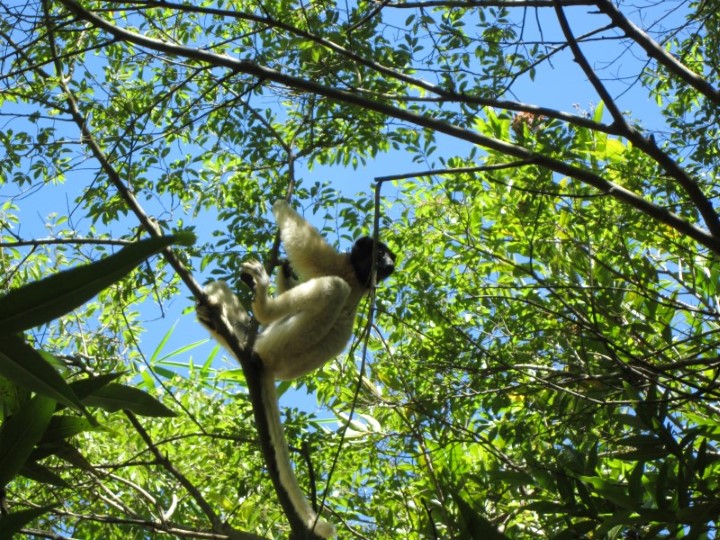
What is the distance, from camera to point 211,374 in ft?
33.9

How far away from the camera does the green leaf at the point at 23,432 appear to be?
164 centimetres

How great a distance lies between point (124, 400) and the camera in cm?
201

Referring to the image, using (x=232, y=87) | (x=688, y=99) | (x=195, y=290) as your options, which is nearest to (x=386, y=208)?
(x=232, y=87)

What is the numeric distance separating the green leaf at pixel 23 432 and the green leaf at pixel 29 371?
1.54 ft

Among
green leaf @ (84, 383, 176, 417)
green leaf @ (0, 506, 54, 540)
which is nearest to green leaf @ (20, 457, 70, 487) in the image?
green leaf @ (84, 383, 176, 417)

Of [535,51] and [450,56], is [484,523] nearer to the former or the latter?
[535,51]

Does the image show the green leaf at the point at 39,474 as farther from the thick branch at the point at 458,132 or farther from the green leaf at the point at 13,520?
the thick branch at the point at 458,132

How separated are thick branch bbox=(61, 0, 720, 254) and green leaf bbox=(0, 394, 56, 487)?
6.71ft

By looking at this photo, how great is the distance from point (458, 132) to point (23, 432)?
93.9 inches

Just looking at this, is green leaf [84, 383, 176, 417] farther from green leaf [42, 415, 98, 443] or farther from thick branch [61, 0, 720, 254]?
thick branch [61, 0, 720, 254]

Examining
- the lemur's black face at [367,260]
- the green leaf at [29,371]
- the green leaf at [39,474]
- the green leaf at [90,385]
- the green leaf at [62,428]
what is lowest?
the green leaf at [29,371]

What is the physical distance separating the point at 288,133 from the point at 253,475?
3.46 meters

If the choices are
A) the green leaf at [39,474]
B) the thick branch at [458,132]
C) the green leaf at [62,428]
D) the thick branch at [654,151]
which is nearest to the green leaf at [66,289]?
the green leaf at [62,428]

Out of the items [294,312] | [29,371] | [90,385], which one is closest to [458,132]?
[90,385]
